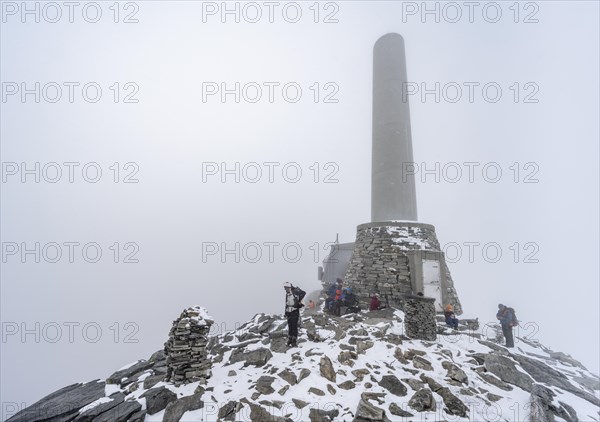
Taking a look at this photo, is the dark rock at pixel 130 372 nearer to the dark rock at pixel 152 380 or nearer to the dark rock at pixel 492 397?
the dark rock at pixel 152 380

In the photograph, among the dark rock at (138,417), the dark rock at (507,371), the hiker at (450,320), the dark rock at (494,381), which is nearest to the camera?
the dark rock at (138,417)

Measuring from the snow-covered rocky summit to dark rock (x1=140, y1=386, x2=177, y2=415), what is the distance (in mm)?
28

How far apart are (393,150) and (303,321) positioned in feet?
44.8

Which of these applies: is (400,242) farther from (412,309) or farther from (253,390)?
(253,390)

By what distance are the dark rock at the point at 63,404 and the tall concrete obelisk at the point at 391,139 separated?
17.2 meters

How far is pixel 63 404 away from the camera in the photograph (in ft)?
24.2

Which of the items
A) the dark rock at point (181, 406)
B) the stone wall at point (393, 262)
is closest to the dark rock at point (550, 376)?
the stone wall at point (393, 262)

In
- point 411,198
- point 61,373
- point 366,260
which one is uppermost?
point 411,198

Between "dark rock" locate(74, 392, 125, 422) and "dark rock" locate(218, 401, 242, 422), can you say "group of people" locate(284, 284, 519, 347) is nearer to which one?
"dark rock" locate(218, 401, 242, 422)

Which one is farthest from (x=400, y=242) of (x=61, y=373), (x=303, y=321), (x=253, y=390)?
(x=61, y=373)

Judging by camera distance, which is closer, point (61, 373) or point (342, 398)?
point (342, 398)

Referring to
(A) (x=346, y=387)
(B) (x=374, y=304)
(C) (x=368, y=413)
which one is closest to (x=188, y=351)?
(A) (x=346, y=387)

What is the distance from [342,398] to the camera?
274 inches

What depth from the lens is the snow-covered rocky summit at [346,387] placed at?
659cm
